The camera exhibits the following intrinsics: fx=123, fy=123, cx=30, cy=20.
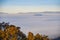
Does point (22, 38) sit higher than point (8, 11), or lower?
lower

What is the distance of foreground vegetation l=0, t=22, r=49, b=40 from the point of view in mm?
1360

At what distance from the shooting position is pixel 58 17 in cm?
145

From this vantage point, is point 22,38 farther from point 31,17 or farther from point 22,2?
point 22,2

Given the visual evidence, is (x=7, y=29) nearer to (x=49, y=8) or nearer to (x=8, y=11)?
(x=8, y=11)

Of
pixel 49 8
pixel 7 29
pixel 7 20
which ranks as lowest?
pixel 7 29

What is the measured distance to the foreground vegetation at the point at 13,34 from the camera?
1.36 metres

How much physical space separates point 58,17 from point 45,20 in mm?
158

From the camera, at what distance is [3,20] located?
1.43 m

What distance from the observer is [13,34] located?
1364 millimetres

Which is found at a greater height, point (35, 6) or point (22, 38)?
point (35, 6)

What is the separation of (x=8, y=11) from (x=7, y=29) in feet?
0.70

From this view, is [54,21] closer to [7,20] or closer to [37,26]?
[37,26]

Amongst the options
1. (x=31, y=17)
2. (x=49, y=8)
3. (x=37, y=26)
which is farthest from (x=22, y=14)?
(x=49, y=8)

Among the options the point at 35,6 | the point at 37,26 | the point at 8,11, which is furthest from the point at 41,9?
the point at 8,11
